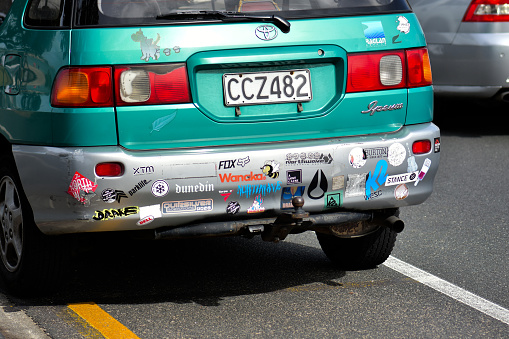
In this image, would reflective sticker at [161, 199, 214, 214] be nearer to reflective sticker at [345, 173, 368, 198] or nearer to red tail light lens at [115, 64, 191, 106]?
red tail light lens at [115, 64, 191, 106]

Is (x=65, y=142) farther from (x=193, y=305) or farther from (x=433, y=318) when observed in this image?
(x=433, y=318)

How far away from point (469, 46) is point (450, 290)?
4.98 m

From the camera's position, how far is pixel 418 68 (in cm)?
450

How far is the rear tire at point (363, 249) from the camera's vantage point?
16.5ft

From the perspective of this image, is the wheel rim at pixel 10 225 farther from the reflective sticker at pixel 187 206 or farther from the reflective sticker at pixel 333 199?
the reflective sticker at pixel 333 199

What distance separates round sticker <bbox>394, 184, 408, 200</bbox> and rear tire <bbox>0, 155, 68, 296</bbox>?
161 centimetres

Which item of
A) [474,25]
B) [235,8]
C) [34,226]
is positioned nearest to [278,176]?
[235,8]

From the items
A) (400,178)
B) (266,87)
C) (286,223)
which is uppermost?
(266,87)

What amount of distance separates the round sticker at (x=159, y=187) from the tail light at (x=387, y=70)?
3.15 feet

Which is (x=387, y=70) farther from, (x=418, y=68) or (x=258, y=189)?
(x=258, y=189)

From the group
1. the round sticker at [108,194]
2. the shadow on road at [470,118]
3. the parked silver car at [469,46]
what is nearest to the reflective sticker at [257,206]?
the round sticker at [108,194]

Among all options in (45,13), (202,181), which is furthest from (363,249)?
(45,13)

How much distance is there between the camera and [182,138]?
4.07 m

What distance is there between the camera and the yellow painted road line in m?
4.09
